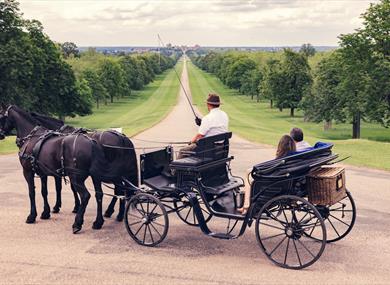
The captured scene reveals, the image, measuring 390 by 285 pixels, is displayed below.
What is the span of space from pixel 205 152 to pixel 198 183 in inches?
23.2

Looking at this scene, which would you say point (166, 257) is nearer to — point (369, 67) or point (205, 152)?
point (205, 152)

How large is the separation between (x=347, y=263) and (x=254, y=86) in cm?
7874

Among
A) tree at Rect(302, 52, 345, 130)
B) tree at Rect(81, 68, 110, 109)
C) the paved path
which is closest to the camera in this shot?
the paved path

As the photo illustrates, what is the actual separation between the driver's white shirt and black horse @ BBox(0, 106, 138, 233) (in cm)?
217

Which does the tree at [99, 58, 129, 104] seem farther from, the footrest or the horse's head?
the footrest

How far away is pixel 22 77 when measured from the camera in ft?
127

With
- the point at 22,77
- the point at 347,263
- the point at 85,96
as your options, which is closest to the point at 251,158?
the point at 347,263

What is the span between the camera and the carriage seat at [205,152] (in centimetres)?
852

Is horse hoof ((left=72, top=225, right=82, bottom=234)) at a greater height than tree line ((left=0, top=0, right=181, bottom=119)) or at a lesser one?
lesser

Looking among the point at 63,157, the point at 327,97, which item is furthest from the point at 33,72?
the point at 63,157

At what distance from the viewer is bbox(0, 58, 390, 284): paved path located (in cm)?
736

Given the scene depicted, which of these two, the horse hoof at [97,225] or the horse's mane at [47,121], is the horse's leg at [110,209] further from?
the horse's mane at [47,121]

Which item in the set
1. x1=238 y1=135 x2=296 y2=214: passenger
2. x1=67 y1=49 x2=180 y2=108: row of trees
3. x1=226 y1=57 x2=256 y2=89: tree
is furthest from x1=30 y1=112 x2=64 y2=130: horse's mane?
x1=226 y1=57 x2=256 y2=89: tree

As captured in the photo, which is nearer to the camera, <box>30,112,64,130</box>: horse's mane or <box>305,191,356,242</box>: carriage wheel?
<box>305,191,356,242</box>: carriage wheel
